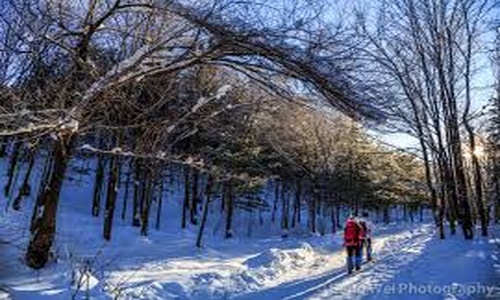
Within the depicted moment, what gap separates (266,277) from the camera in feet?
53.1

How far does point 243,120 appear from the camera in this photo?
12648 millimetres

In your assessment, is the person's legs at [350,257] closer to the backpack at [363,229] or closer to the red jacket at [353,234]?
the red jacket at [353,234]

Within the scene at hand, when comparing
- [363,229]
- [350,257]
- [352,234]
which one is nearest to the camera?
[350,257]

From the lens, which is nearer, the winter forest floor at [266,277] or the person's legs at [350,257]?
the winter forest floor at [266,277]

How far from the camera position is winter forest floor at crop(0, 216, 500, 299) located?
12531 millimetres

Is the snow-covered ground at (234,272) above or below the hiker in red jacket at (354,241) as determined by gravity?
below

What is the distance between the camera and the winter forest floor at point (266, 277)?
41.1 ft

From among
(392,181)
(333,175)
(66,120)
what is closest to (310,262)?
(66,120)

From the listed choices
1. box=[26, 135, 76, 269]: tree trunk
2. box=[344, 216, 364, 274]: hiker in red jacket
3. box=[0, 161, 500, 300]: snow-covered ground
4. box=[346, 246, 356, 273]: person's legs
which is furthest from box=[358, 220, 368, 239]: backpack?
box=[26, 135, 76, 269]: tree trunk

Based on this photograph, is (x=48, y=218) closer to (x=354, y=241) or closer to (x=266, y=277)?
(x=266, y=277)

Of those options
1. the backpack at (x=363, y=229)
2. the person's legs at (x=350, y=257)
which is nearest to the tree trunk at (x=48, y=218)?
the person's legs at (x=350, y=257)

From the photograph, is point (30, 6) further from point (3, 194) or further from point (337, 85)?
point (3, 194)

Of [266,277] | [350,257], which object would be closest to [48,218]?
[266,277]

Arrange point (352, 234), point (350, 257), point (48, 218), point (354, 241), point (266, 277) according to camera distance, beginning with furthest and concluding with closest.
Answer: point (352, 234) → point (354, 241) → point (350, 257) → point (266, 277) → point (48, 218)
